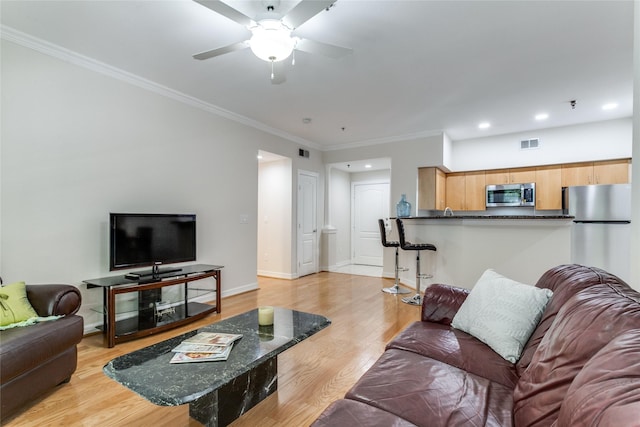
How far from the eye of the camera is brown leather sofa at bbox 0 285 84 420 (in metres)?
1.65

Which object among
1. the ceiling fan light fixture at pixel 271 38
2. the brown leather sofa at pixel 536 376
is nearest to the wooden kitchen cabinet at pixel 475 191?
the brown leather sofa at pixel 536 376

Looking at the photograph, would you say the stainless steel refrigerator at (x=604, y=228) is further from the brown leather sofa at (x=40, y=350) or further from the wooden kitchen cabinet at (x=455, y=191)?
the brown leather sofa at (x=40, y=350)

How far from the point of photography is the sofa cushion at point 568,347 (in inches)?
35.6

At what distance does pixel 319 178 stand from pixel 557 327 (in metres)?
5.48

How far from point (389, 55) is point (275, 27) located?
1328mm

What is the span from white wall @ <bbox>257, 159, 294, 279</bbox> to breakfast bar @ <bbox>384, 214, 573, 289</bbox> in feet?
8.53

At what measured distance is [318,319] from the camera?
85.3 inches

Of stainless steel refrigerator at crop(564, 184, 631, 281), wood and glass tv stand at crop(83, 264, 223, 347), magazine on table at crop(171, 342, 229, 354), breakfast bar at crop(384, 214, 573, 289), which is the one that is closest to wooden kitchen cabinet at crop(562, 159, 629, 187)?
stainless steel refrigerator at crop(564, 184, 631, 281)

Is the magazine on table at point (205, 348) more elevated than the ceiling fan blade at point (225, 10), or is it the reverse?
the ceiling fan blade at point (225, 10)

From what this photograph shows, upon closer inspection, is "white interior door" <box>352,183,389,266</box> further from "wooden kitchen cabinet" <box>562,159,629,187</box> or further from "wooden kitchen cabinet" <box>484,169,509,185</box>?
"wooden kitchen cabinet" <box>562,159,629,187</box>

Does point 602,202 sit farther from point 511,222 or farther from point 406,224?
point 406,224

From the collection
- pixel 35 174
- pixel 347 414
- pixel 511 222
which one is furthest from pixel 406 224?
pixel 35 174

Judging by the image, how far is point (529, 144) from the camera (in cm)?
545

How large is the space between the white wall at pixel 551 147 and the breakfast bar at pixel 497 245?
251 centimetres
